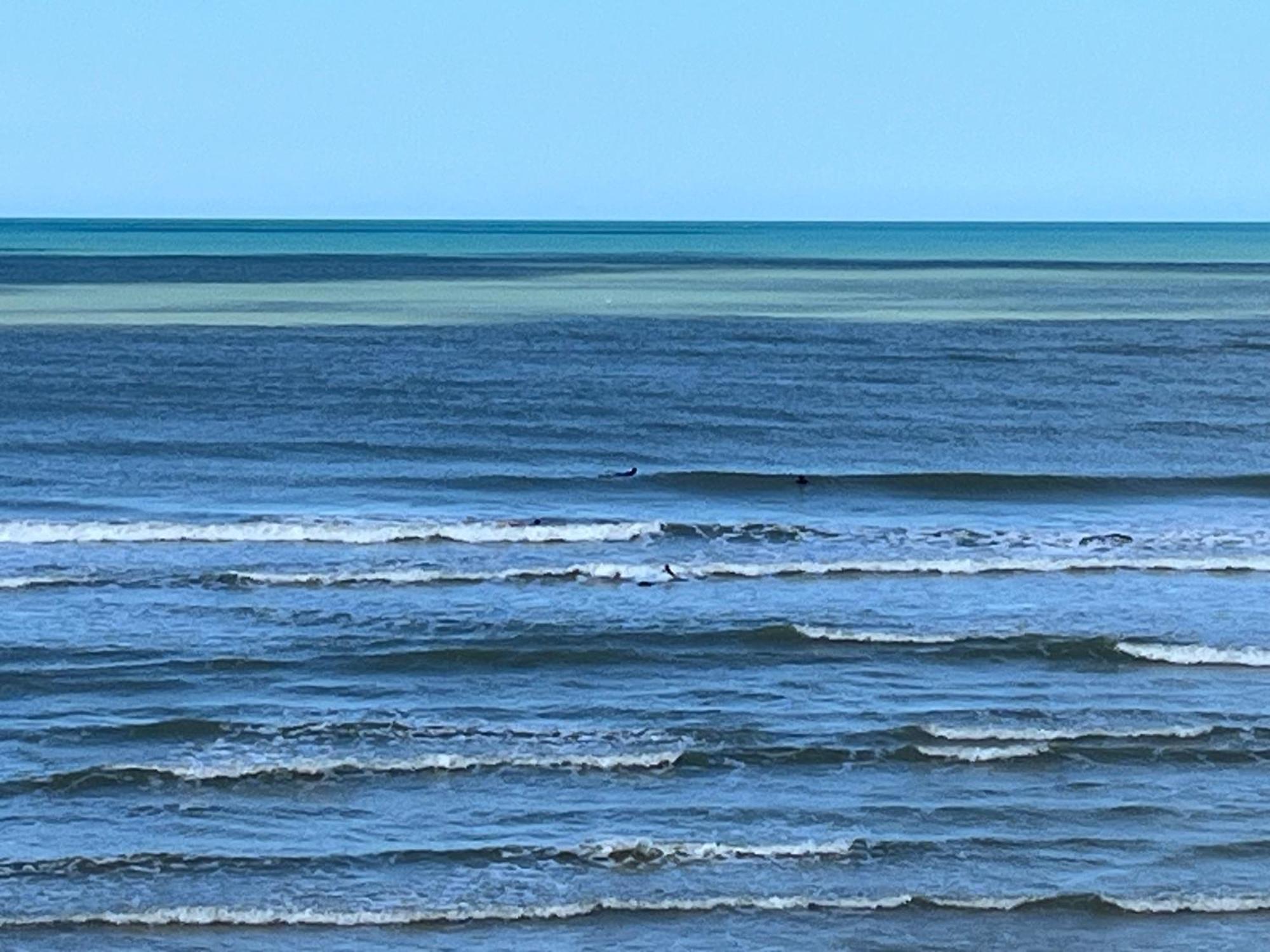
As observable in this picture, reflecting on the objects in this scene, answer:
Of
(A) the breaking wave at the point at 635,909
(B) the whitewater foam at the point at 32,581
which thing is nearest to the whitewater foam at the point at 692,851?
(A) the breaking wave at the point at 635,909

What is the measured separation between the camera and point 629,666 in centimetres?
1959

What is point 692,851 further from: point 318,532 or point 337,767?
point 318,532

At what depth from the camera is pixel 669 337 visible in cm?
6300

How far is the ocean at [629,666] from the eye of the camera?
13.5 meters

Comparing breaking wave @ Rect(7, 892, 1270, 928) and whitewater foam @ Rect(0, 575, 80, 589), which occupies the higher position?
whitewater foam @ Rect(0, 575, 80, 589)

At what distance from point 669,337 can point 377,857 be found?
162ft

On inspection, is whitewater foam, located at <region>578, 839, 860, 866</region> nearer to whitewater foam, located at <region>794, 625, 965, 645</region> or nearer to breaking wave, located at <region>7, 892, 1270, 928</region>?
breaking wave, located at <region>7, 892, 1270, 928</region>

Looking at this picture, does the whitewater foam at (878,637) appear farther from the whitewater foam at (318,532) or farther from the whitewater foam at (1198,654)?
the whitewater foam at (318,532)

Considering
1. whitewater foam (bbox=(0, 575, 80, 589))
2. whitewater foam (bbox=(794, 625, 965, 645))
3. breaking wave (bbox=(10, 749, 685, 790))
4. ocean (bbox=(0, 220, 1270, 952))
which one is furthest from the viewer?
whitewater foam (bbox=(0, 575, 80, 589))

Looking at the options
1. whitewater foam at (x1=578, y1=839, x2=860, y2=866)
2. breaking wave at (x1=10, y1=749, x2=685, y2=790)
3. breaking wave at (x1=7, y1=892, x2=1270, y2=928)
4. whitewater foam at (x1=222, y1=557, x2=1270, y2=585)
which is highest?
whitewater foam at (x1=222, y1=557, x2=1270, y2=585)

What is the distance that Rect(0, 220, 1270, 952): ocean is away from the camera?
1352 centimetres

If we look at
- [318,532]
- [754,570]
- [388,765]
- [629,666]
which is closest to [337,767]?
[388,765]

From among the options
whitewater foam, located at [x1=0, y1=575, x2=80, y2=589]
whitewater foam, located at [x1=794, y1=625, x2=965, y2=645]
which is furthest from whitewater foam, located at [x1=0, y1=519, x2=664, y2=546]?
whitewater foam, located at [x1=794, y1=625, x2=965, y2=645]

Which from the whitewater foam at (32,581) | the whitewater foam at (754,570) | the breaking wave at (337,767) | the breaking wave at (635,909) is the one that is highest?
the whitewater foam at (32,581)
